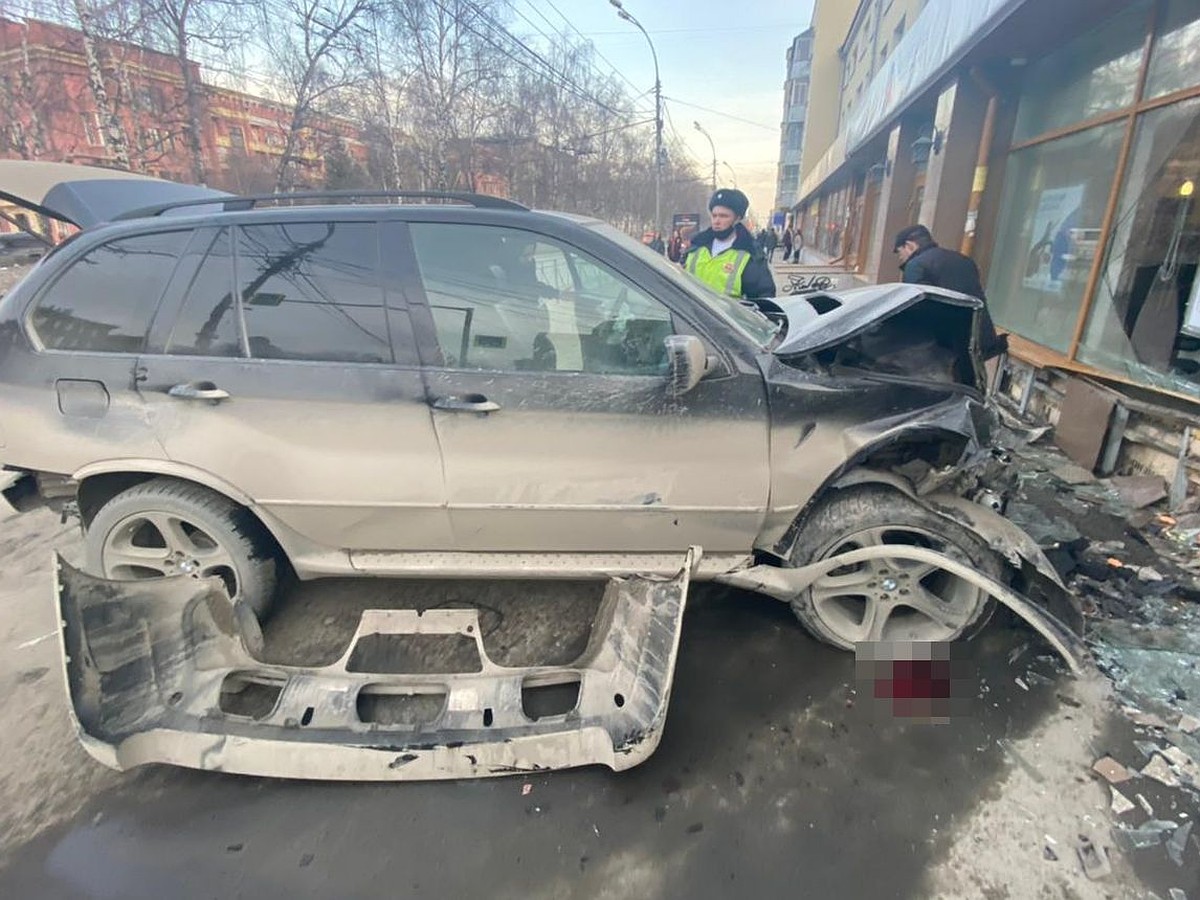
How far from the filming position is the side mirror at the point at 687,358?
2076mm

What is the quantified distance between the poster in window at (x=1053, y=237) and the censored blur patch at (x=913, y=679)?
5394mm

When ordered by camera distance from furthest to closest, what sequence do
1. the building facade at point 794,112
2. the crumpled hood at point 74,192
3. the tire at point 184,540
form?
1. the building facade at point 794,112
2. the crumpled hood at point 74,192
3. the tire at point 184,540

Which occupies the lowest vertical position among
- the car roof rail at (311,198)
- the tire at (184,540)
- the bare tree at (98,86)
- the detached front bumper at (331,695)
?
the detached front bumper at (331,695)

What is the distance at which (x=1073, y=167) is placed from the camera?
5852 mm

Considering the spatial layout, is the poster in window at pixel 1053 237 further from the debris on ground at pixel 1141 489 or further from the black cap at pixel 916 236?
the debris on ground at pixel 1141 489

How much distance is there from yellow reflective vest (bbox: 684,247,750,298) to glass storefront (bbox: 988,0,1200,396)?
2.94 m

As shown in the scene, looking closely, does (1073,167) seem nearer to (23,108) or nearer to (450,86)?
(450,86)

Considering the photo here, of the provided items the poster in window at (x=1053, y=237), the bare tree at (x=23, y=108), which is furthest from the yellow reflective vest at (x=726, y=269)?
the bare tree at (x=23, y=108)

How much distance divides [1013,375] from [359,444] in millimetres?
6559

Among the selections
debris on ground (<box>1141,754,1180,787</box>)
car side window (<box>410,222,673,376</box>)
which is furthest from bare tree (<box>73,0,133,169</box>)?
debris on ground (<box>1141,754,1180,787</box>)

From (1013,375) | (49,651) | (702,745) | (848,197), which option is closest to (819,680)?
(702,745)

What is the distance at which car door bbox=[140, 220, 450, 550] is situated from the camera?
2.32m

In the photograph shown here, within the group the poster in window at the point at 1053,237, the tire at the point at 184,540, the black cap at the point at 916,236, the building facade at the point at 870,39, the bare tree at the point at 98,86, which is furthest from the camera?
the building facade at the point at 870,39

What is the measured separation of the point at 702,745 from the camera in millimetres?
2225
